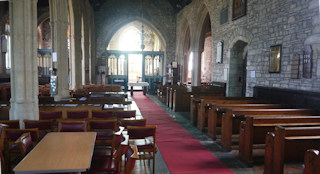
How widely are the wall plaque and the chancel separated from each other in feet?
0.07

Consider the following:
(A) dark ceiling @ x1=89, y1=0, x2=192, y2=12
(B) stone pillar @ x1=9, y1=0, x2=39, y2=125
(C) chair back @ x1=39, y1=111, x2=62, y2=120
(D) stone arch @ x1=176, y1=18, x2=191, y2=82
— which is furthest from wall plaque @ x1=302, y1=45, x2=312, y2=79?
(D) stone arch @ x1=176, y1=18, x2=191, y2=82

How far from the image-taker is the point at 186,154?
4.29 metres

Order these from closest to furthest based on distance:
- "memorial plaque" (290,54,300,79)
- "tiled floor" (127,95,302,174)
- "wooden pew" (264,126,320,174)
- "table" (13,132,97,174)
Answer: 1. "table" (13,132,97,174)
2. "wooden pew" (264,126,320,174)
3. "tiled floor" (127,95,302,174)
4. "memorial plaque" (290,54,300,79)

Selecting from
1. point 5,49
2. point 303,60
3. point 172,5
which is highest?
point 172,5

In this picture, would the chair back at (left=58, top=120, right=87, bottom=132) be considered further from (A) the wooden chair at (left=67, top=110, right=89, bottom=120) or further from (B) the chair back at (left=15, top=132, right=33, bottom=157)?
(A) the wooden chair at (left=67, top=110, right=89, bottom=120)

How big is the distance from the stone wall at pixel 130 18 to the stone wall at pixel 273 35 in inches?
293

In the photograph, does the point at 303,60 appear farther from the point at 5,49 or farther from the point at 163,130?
the point at 5,49

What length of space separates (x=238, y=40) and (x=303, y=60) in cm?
353

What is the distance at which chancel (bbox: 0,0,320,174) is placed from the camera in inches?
114

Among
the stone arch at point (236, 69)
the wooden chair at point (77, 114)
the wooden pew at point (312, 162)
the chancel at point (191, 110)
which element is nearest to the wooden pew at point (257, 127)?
the chancel at point (191, 110)

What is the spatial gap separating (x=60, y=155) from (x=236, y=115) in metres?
3.19

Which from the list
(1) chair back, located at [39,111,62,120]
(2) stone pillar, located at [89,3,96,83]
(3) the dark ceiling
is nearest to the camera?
(1) chair back, located at [39,111,62,120]

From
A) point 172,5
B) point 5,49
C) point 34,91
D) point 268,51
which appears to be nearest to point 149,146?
point 34,91

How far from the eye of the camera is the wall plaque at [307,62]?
5.27 m
